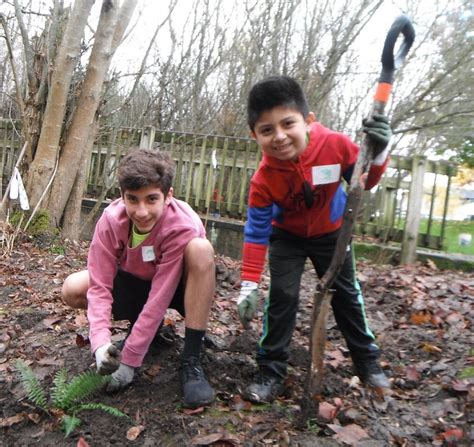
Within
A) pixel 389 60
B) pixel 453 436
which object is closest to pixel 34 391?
pixel 453 436

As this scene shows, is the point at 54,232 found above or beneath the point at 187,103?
beneath

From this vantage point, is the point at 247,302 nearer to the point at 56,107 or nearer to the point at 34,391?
the point at 34,391

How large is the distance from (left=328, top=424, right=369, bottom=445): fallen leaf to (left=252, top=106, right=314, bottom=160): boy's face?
1.19m

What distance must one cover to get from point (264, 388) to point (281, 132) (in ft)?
3.94

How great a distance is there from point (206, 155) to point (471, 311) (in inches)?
181

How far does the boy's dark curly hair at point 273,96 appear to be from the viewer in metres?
2.21

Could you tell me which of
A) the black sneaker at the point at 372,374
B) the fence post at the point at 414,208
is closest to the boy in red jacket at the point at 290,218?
the black sneaker at the point at 372,374

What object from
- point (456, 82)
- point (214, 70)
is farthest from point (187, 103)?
point (456, 82)

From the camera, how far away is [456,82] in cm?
1022

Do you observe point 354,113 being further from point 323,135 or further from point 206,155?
point 323,135

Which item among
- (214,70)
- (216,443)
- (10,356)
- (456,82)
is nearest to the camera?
(216,443)

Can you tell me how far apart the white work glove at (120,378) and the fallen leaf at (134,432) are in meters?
0.26

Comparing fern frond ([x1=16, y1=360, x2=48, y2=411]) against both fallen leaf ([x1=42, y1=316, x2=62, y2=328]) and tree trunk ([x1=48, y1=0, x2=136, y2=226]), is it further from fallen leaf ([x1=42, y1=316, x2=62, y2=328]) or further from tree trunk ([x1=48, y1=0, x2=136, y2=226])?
tree trunk ([x1=48, y1=0, x2=136, y2=226])

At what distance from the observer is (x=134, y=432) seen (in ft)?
6.97
